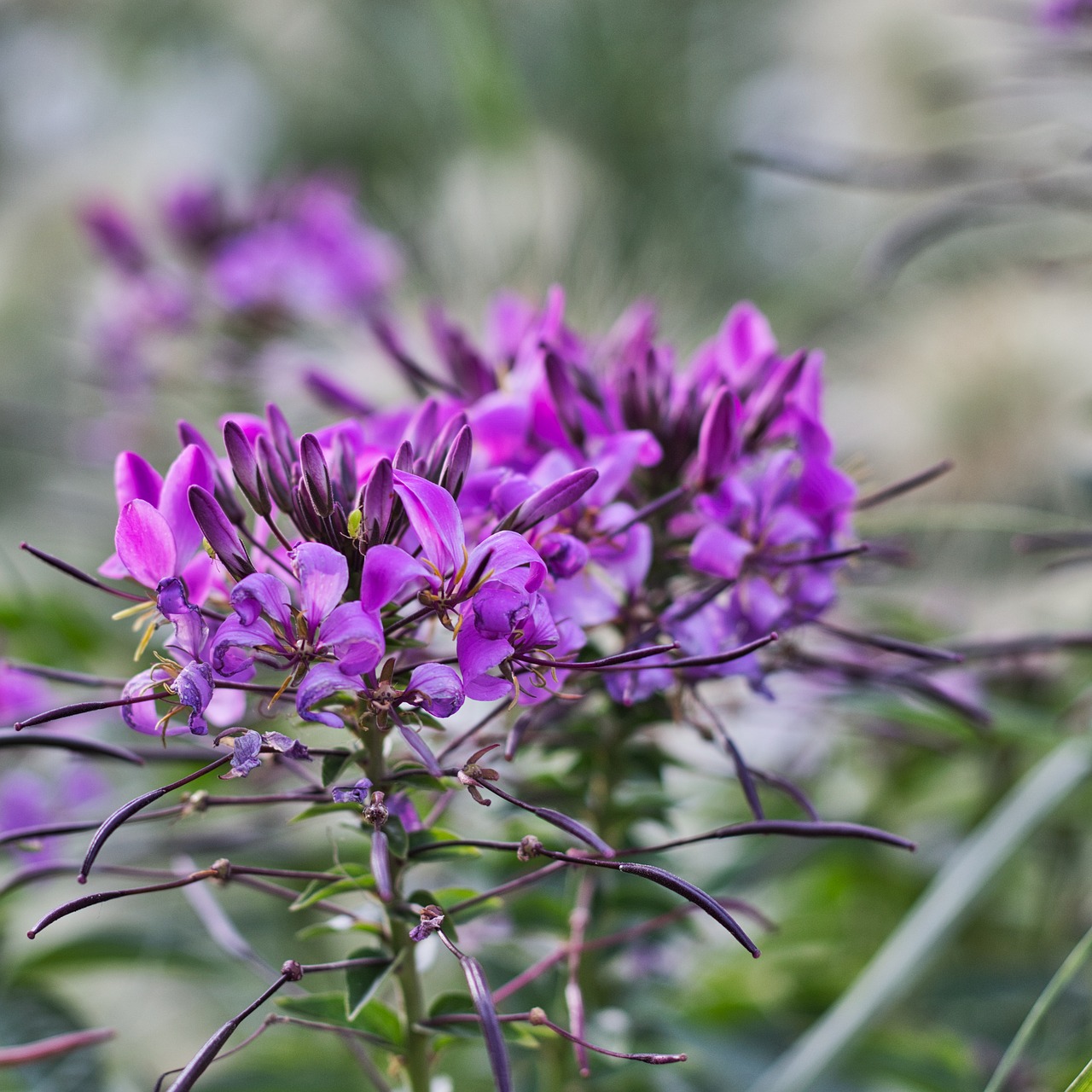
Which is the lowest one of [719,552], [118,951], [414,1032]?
[118,951]

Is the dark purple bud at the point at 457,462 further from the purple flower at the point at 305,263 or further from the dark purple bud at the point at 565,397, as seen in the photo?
the purple flower at the point at 305,263

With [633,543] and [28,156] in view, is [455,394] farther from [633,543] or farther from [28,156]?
[28,156]

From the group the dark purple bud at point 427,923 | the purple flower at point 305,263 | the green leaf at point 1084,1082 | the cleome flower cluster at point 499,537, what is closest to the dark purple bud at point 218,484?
the cleome flower cluster at point 499,537

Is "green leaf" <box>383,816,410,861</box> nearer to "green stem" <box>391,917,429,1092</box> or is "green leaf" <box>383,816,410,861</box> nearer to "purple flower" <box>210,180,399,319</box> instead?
"green stem" <box>391,917,429,1092</box>

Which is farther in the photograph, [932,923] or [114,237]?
[114,237]

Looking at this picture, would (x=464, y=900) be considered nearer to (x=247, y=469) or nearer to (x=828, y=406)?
(x=247, y=469)

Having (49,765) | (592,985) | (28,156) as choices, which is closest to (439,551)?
(592,985)

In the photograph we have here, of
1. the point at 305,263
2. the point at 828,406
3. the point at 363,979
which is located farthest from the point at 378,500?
the point at 828,406
